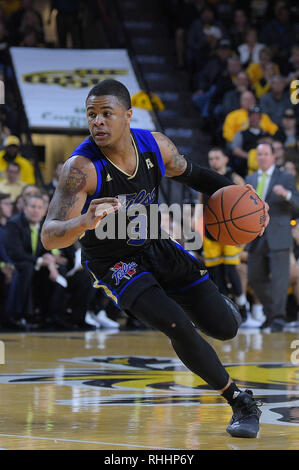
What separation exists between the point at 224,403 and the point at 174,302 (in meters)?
1.00

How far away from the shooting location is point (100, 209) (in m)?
3.80

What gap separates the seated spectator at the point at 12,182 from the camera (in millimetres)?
12172

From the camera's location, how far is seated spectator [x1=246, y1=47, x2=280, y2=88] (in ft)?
51.0

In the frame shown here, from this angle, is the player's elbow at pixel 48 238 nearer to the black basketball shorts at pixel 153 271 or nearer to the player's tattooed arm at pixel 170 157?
the black basketball shorts at pixel 153 271

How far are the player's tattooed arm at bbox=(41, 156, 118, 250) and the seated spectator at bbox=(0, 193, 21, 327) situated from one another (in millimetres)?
6307

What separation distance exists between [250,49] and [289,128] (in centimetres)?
264

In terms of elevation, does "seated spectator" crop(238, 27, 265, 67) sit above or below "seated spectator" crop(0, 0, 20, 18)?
below

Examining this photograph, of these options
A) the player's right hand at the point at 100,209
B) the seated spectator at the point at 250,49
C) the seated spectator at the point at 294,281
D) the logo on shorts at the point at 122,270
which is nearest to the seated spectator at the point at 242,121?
the seated spectator at the point at 250,49

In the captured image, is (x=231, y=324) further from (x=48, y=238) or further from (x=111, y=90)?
(x=111, y=90)

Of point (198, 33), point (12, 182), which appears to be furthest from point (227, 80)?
point (12, 182)

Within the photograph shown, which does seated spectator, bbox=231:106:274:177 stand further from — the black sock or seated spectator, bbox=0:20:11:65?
the black sock

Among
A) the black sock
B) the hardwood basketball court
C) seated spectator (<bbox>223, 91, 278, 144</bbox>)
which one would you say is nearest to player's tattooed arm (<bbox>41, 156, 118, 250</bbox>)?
the hardwood basketball court

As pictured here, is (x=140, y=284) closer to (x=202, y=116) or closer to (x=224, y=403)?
(x=224, y=403)

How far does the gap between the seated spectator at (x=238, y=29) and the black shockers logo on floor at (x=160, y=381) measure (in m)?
10.5
